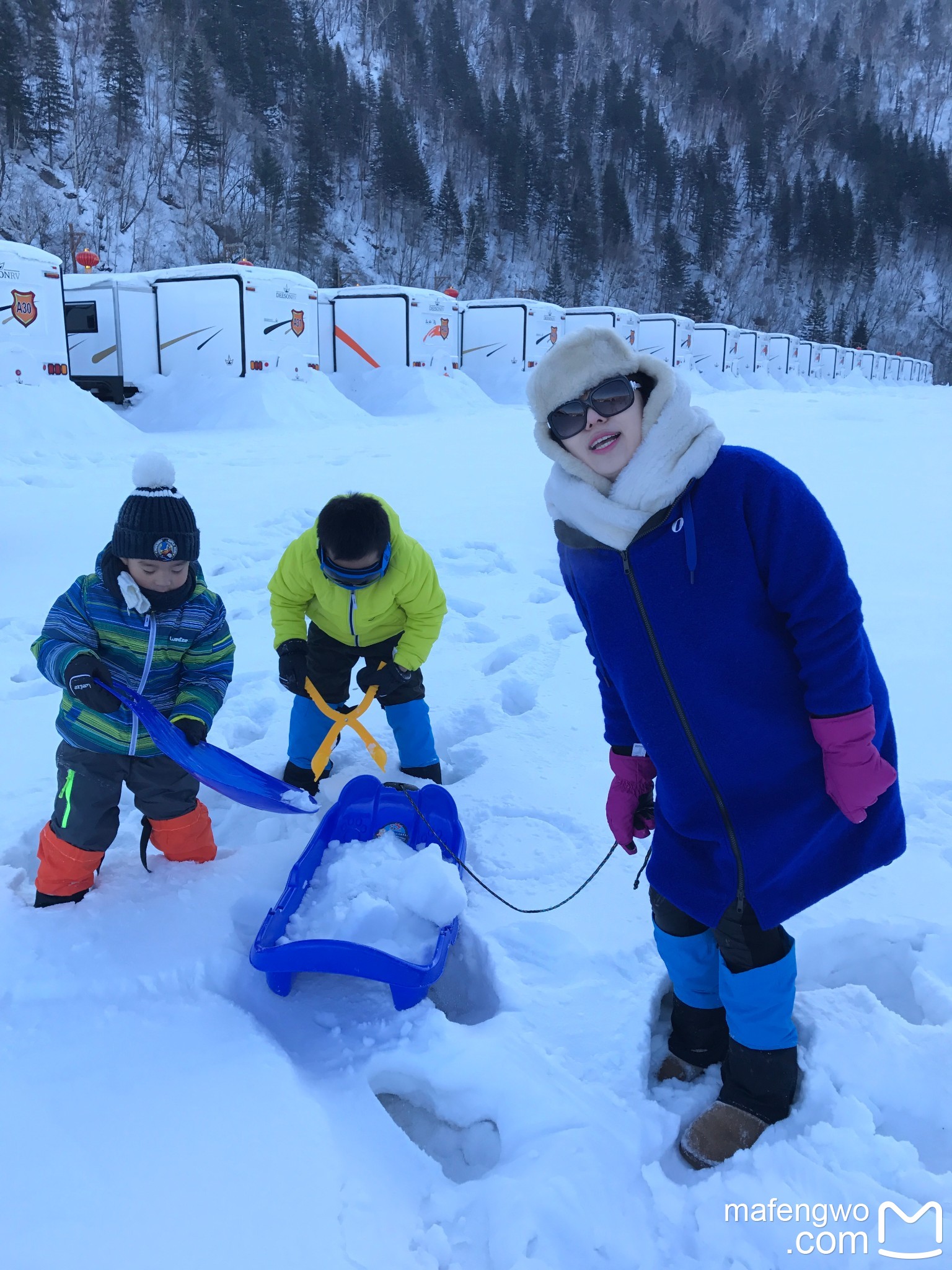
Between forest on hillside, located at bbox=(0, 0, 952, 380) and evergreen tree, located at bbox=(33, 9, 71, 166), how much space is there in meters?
0.10

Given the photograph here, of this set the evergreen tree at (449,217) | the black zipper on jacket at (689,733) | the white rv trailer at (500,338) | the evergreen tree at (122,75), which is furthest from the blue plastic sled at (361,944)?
the evergreen tree at (449,217)

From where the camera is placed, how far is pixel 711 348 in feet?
77.6

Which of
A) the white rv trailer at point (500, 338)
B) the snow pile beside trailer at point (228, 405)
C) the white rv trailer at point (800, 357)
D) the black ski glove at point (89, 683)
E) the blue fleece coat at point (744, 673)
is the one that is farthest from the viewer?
the white rv trailer at point (800, 357)

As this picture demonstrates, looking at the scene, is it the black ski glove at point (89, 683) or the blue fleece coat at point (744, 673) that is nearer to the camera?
the blue fleece coat at point (744, 673)

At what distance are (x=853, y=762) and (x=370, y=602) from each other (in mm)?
1733

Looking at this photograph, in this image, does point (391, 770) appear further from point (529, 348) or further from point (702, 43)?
point (702, 43)

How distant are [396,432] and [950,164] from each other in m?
58.9

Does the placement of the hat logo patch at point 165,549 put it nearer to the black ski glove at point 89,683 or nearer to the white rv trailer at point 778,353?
the black ski glove at point 89,683

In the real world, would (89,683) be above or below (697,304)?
above

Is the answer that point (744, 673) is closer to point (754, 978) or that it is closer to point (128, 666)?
point (754, 978)

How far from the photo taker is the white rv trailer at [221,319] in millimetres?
11688

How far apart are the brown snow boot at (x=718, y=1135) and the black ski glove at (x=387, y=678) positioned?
160 centimetres

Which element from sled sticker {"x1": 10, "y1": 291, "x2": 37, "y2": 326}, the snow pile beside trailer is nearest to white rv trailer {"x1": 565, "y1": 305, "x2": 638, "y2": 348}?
the snow pile beside trailer

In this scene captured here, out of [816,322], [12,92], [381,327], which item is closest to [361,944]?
[381,327]
